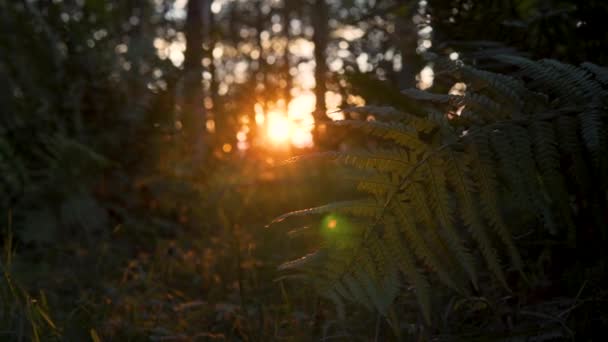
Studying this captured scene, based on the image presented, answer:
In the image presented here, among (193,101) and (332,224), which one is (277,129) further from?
(332,224)

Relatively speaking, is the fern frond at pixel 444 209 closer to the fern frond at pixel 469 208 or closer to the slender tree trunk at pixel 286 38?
the fern frond at pixel 469 208

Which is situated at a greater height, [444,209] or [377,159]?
[377,159]

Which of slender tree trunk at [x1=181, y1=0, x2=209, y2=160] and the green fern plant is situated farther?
slender tree trunk at [x1=181, y1=0, x2=209, y2=160]

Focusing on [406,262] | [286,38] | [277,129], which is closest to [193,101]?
[277,129]

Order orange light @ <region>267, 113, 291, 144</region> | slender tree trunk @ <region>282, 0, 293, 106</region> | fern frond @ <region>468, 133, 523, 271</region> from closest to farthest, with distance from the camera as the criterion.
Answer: fern frond @ <region>468, 133, 523, 271</region> → orange light @ <region>267, 113, 291, 144</region> → slender tree trunk @ <region>282, 0, 293, 106</region>

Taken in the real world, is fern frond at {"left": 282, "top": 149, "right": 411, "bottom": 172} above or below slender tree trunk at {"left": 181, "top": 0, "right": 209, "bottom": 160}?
below

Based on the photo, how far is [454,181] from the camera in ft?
3.99

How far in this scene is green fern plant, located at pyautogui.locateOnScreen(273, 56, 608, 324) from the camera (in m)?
1.19

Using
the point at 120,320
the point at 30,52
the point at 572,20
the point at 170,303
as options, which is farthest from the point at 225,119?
the point at 572,20

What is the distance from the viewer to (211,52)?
425 cm

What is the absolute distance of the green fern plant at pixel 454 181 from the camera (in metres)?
1.19

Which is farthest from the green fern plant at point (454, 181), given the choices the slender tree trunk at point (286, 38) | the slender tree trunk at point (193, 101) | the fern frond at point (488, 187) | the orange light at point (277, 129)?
the slender tree trunk at point (193, 101)

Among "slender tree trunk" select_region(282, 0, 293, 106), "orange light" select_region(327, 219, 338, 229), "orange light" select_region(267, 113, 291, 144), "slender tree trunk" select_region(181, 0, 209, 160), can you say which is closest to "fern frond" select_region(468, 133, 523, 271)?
"orange light" select_region(327, 219, 338, 229)

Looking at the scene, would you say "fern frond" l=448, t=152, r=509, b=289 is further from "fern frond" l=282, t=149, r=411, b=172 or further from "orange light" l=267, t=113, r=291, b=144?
"orange light" l=267, t=113, r=291, b=144
